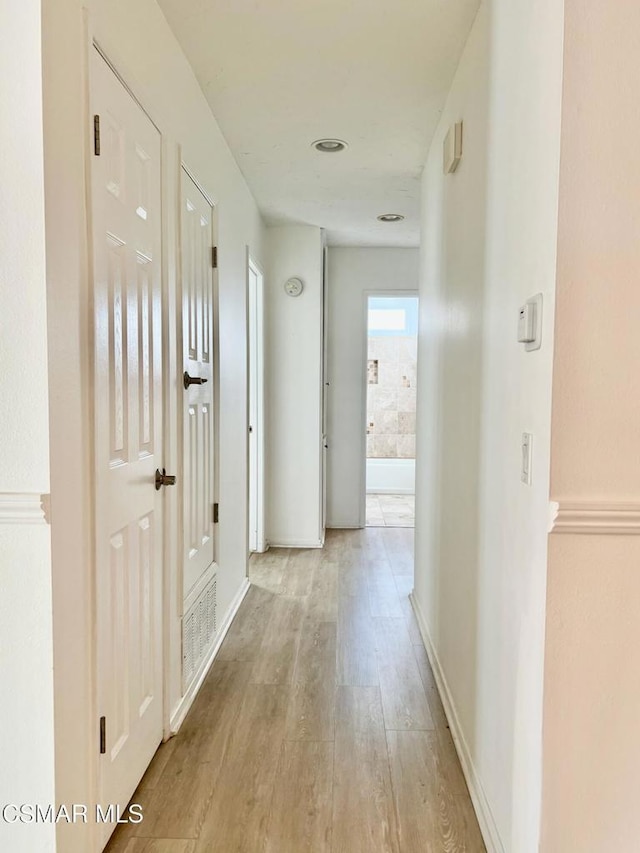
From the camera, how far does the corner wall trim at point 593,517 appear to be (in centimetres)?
113

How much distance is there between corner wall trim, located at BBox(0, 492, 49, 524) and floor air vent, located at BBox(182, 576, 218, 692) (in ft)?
3.58

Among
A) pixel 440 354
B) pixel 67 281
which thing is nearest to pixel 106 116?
pixel 67 281

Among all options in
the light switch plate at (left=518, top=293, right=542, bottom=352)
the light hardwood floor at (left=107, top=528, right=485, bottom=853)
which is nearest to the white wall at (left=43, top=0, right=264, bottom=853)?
the light hardwood floor at (left=107, top=528, right=485, bottom=853)

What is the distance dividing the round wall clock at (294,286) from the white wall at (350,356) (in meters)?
0.73

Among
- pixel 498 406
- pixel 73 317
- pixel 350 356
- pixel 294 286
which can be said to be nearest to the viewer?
pixel 73 317

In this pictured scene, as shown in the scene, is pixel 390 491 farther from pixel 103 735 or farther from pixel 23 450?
pixel 23 450

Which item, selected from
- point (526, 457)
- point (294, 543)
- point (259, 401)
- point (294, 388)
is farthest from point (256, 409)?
point (526, 457)

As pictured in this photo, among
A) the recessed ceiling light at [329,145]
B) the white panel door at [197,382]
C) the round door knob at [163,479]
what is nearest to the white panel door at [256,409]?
the recessed ceiling light at [329,145]

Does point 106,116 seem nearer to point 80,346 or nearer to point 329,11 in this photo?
point 80,346

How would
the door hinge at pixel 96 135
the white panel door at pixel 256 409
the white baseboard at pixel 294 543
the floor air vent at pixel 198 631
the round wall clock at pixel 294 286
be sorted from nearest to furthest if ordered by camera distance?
the door hinge at pixel 96 135 → the floor air vent at pixel 198 631 → the white panel door at pixel 256 409 → the round wall clock at pixel 294 286 → the white baseboard at pixel 294 543

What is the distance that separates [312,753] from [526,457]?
1.29 m

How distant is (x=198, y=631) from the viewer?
93.1 inches

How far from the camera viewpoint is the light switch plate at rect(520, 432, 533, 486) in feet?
4.11

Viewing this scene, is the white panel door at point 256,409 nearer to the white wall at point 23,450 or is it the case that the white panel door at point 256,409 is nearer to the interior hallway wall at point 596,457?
the white wall at point 23,450
